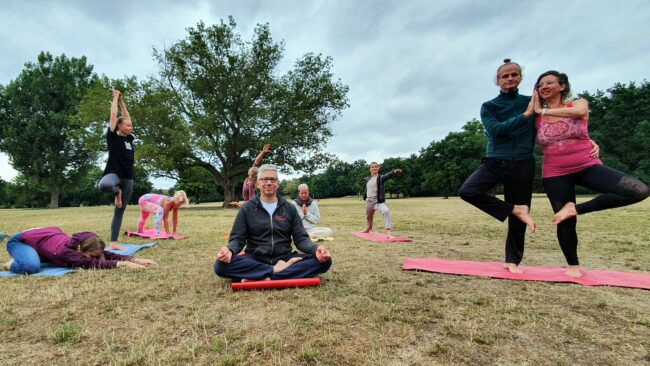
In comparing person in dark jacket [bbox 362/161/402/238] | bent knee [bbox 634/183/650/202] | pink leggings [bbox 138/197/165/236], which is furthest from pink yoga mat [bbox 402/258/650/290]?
pink leggings [bbox 138/197/165/236]

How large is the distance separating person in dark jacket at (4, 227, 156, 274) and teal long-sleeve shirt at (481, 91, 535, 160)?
524 centimetres

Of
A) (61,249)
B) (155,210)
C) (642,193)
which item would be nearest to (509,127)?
(642,193)

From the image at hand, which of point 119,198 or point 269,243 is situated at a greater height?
point 119,198

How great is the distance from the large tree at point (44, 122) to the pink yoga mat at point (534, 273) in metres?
39.5

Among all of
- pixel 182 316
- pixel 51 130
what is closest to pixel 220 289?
pixel 182 316

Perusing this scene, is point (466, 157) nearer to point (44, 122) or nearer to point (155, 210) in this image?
point (155, 210)

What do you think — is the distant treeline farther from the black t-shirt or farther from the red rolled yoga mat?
the red rolled yoga mat

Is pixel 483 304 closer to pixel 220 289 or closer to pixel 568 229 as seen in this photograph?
pixel 568 229

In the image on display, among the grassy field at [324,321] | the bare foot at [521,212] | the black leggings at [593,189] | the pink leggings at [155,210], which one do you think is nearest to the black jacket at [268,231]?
the grassy field at [324,321]

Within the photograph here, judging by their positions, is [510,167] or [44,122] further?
[44,122]

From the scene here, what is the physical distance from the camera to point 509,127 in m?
4.23

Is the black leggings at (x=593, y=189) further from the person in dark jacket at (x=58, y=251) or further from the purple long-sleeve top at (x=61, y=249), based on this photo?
the purple long-sleeve top at (x=61, y=249)

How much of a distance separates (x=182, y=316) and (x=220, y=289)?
2.73 feet

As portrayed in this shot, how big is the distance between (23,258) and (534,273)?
22.3ft
